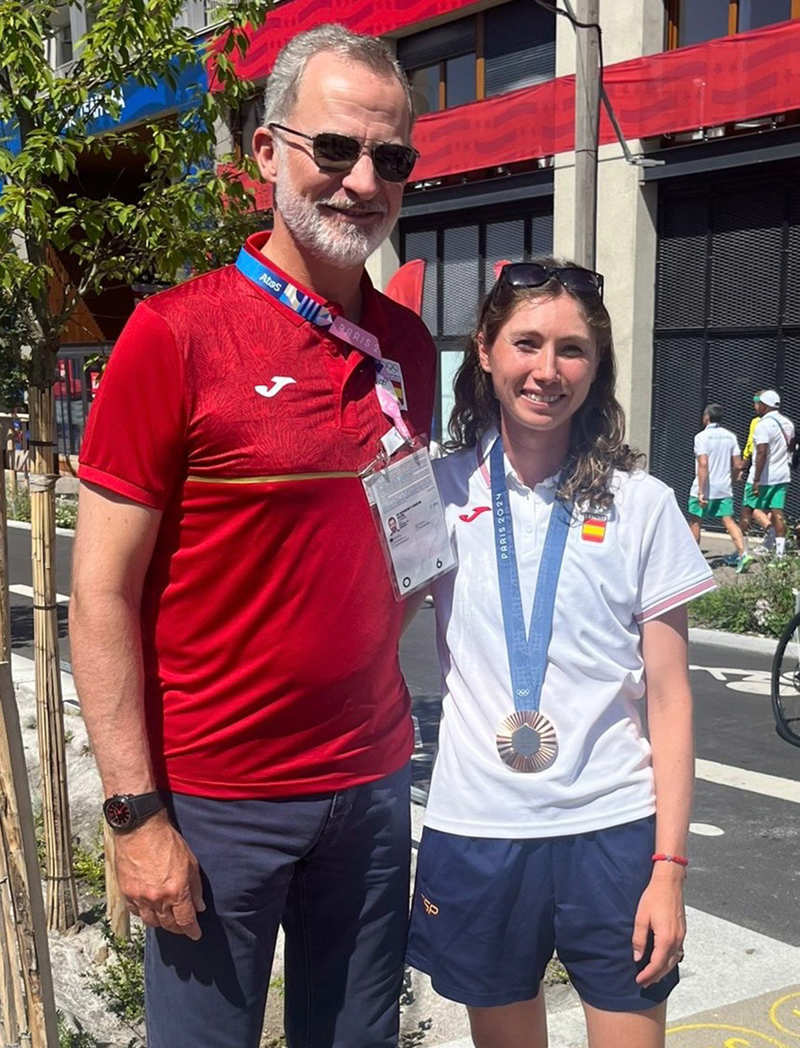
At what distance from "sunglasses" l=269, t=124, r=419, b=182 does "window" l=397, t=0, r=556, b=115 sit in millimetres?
15248

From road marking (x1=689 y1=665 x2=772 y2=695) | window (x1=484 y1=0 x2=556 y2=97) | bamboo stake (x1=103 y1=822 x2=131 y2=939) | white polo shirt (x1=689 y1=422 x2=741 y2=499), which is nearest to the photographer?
bamboo stake (x1=103 y1=822 x2=131 y2=939)

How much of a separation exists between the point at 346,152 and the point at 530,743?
1134mm

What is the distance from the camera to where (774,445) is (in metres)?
12.4

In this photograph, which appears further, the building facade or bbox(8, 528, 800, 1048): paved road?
the building facade

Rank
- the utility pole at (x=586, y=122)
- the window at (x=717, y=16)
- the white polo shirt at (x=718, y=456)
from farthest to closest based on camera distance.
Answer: the window at (x=717, y=16), the white polo shirt at (x=718, y=456), the utility pole at (x=586, y=122)

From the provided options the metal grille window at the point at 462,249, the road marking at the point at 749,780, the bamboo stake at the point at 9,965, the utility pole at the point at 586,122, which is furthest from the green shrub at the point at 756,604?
the bamboo stake at the point at 9,965

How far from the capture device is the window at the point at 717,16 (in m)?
13.4

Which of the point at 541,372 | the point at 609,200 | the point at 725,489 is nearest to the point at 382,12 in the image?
the point at 609,200

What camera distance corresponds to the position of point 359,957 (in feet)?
6.84

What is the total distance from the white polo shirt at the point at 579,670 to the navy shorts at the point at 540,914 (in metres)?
0.04

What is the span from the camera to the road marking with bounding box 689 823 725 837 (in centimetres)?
500

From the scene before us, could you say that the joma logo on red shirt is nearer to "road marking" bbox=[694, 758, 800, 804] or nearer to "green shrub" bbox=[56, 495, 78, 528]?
"road marking" bbox=[694, 758, 800, 804]

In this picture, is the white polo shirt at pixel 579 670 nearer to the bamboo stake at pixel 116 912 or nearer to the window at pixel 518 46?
the bamboo stake at pixel 116 912

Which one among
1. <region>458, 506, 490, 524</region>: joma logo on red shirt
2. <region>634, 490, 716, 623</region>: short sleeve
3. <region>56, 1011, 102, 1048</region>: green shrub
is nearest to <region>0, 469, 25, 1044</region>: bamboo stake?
<region>56, 1011, 102, 1048</region>: green shrub
